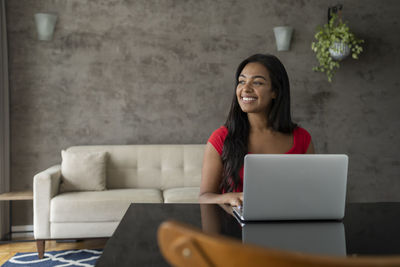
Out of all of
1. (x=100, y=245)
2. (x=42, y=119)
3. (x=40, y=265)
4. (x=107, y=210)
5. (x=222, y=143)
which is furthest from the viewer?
(x=42, y=119)

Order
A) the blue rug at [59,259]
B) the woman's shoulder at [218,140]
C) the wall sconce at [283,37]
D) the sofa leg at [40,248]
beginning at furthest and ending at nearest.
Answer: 1. the wall sconce at [283,37]
2. the sofa leg at [40,248]
3. the blue rug at [59,259]
4. the woman's shoulder at [218,140]

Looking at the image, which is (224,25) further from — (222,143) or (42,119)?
(222,143)

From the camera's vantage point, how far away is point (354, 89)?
436cm

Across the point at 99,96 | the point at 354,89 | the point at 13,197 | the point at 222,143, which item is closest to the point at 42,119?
the point at 99,96

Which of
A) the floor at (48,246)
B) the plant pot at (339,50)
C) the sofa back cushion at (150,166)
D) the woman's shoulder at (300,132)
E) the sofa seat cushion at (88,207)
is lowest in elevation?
the floor at (48,246)

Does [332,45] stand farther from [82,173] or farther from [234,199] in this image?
[234,199]

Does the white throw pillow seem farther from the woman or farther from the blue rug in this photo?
the woman

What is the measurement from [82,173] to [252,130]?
211cm

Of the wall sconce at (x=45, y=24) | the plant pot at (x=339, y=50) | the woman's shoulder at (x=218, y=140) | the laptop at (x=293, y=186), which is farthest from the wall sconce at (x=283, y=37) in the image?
the laptop at (x=293, y=186)

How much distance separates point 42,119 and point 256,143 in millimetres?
2805

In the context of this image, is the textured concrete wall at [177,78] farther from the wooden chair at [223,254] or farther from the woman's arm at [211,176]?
the wooden chair at [223,254]

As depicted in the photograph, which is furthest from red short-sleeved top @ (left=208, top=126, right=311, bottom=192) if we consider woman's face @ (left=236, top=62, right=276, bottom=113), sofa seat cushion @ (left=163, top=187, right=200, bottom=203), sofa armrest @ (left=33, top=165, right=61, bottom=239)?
sofa armrest @ (left=33, top=165, right=61, bottom=239)

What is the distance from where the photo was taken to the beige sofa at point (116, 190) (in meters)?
3.24

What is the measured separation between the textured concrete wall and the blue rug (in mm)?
863
